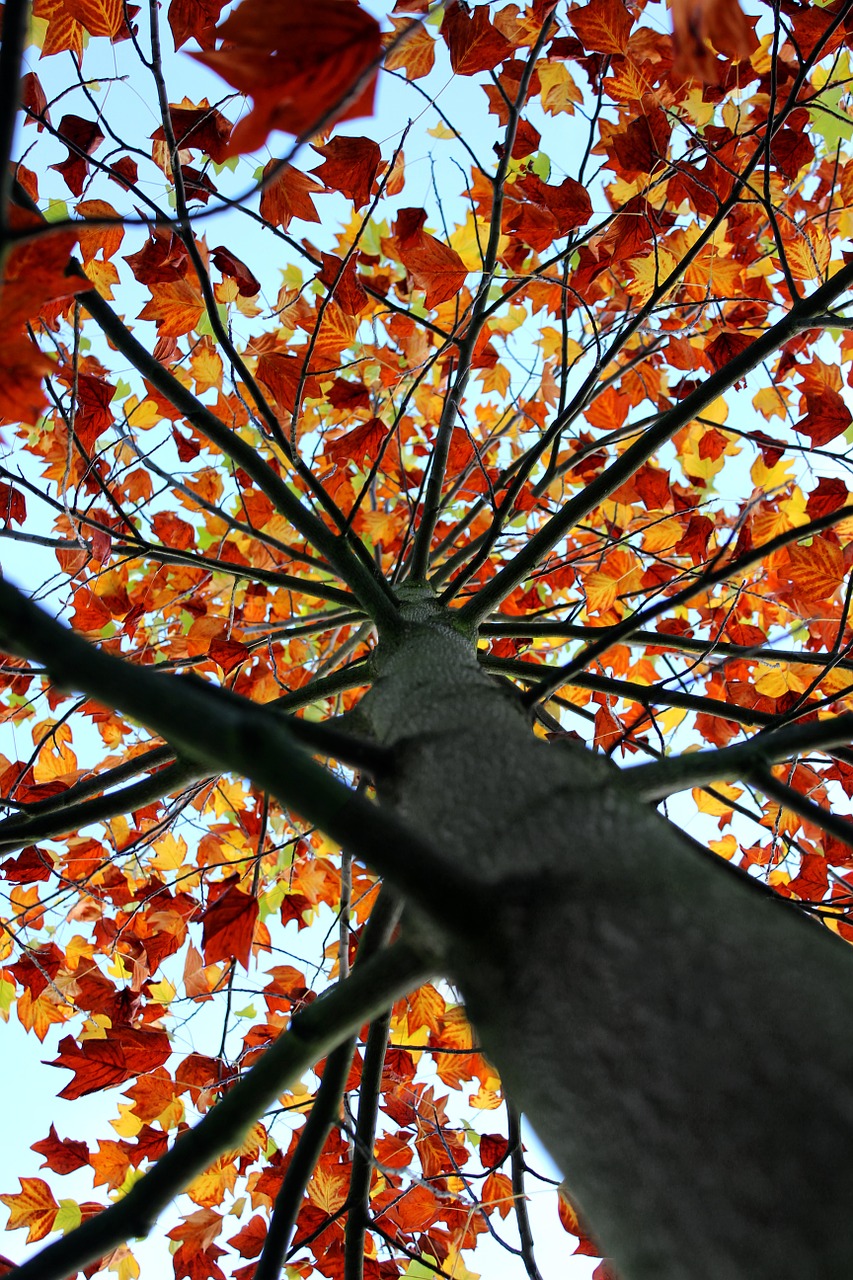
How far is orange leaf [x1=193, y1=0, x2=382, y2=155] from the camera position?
90 centimetres

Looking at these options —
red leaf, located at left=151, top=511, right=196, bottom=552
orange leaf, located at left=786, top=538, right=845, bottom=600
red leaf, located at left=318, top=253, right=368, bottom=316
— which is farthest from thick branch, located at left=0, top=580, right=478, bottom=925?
red leaf, located at left=151, top=511, right=196, bottom=552

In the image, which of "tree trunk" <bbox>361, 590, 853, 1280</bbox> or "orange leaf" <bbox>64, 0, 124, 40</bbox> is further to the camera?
"orange leaf" <bbox>64, 0, 124, 40</bbox>

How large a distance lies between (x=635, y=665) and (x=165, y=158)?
117 inches

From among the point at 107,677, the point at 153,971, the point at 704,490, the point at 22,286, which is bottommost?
the point at 107,677

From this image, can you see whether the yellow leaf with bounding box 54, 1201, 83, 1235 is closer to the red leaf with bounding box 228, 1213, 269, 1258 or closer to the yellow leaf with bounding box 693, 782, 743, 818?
the red leaf with bounding box 228, 1213, 269, 1258

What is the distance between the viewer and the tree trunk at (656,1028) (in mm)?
545

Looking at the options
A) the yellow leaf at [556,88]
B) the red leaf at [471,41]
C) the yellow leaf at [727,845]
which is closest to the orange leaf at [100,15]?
the red leaf at [471,41]

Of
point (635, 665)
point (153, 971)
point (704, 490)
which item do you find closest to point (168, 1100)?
point (153, 971)

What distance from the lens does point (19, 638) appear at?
0.80 meters

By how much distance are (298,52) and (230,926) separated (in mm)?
1400

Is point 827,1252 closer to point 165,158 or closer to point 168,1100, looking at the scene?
point 168,1100

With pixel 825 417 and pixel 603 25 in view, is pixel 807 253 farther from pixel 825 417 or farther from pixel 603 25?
pixel 603 25

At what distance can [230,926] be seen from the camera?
153 cm

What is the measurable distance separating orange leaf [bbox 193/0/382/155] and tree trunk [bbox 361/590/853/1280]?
825mm
